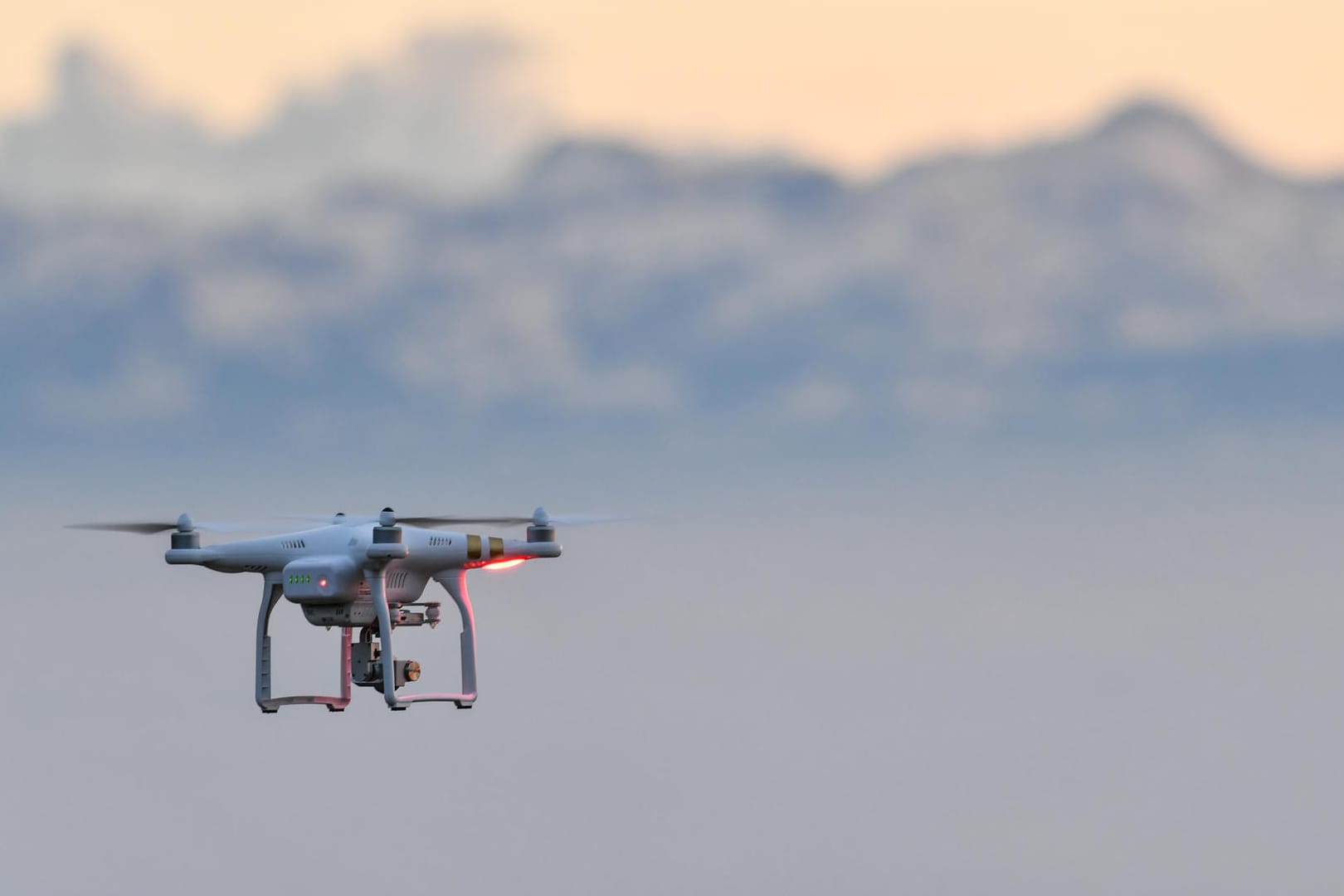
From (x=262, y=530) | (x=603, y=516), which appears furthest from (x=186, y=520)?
(x=603, y=516)

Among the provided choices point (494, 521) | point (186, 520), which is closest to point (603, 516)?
point (494, 521)

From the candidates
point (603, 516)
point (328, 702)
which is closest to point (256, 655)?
point (328, 702)

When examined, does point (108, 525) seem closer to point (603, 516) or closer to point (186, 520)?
point (186, 520)

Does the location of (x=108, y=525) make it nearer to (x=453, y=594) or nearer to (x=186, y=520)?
(x=186, y=520)
